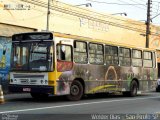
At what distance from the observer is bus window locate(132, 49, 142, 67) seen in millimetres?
24308

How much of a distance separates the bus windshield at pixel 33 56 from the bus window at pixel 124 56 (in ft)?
19.4

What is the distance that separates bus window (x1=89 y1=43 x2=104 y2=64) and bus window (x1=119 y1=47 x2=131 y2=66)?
1945mm

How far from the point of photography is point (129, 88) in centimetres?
2402

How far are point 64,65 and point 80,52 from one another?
1510mm

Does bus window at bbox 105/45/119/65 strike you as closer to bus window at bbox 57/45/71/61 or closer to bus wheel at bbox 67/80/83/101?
bus wheel at bbox 67/80/83/101

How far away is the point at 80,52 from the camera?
19.8 metres

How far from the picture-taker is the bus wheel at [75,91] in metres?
19.2

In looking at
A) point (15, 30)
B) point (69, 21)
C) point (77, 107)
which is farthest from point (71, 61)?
point (69, 21)

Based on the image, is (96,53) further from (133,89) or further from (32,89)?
(133,89)

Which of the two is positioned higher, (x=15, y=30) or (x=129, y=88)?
(x=15, y=30)

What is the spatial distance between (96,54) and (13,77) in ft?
14.3

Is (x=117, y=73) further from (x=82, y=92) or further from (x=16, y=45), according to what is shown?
(x=16, y=45)

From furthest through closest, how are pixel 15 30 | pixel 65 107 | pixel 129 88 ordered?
pixel 15 30 < pixel 129 88 < pixel 65 107

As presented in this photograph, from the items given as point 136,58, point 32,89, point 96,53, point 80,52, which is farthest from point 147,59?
point 32,89
